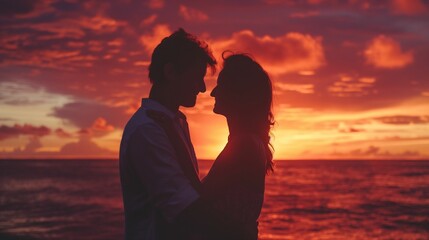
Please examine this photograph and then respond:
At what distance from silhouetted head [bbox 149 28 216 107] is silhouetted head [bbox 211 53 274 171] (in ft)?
1.60

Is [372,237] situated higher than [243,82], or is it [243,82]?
[243,82]

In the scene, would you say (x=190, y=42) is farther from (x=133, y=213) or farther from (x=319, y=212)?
(x=319, y=212)

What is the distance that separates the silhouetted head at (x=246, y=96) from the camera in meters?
3.27

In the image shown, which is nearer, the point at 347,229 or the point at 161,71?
the point at 161,71

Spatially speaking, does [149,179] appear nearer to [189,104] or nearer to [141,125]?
[141,125]

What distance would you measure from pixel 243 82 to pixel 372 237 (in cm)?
2196

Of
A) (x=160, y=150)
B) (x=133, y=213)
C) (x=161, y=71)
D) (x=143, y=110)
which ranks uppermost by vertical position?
(x=161, y=71)

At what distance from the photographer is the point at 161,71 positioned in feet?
9.23

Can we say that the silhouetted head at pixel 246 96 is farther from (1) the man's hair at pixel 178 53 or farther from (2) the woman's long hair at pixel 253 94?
(1) the man's hair at pixel 178 53

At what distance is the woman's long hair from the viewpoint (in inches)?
129

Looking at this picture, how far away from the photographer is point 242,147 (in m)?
3.00

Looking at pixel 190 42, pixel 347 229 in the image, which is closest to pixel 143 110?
pixel 190 42

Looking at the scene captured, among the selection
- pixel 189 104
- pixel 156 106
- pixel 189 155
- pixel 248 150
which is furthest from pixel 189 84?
pixel 248 150

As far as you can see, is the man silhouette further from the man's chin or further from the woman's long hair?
the woman's long hair
